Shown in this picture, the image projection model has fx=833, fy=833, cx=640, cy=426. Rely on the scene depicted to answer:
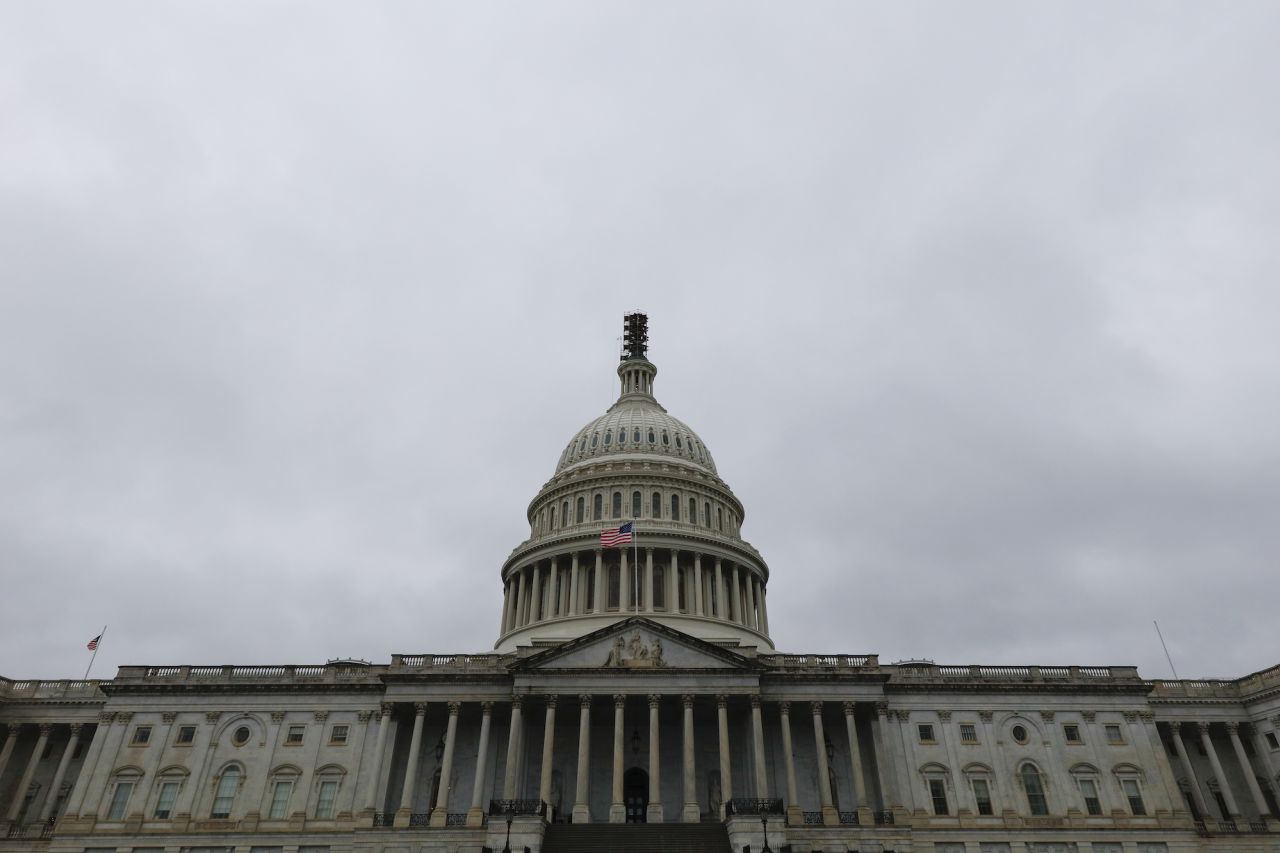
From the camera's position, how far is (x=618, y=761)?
4822 cm

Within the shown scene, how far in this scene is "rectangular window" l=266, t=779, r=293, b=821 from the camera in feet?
164

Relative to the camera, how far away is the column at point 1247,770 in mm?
52366

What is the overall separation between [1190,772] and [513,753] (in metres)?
43.8

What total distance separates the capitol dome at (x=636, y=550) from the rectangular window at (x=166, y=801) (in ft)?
80.4

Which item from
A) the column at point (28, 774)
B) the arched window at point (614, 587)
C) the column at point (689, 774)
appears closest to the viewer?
the column at point (689, 774)

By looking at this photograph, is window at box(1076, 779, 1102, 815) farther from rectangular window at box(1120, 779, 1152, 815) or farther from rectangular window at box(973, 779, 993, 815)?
rectangular window at box(973, 779, 993, 815)

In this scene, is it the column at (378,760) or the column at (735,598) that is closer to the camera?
the column at (378,760)

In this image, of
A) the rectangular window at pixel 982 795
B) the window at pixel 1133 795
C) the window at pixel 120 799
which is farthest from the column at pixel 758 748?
the window at pixel 120 799

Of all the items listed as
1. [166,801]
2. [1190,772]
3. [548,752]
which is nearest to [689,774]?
[548,752]

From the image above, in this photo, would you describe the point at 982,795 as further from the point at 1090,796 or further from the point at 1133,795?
the point at 1133,795

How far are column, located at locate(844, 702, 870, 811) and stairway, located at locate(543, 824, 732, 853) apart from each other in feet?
30.2

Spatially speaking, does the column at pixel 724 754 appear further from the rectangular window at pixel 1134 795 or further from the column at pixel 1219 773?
the column at pixel 1219 773

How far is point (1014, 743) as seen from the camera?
5212 centimetres

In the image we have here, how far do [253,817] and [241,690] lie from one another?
7.88 meters
